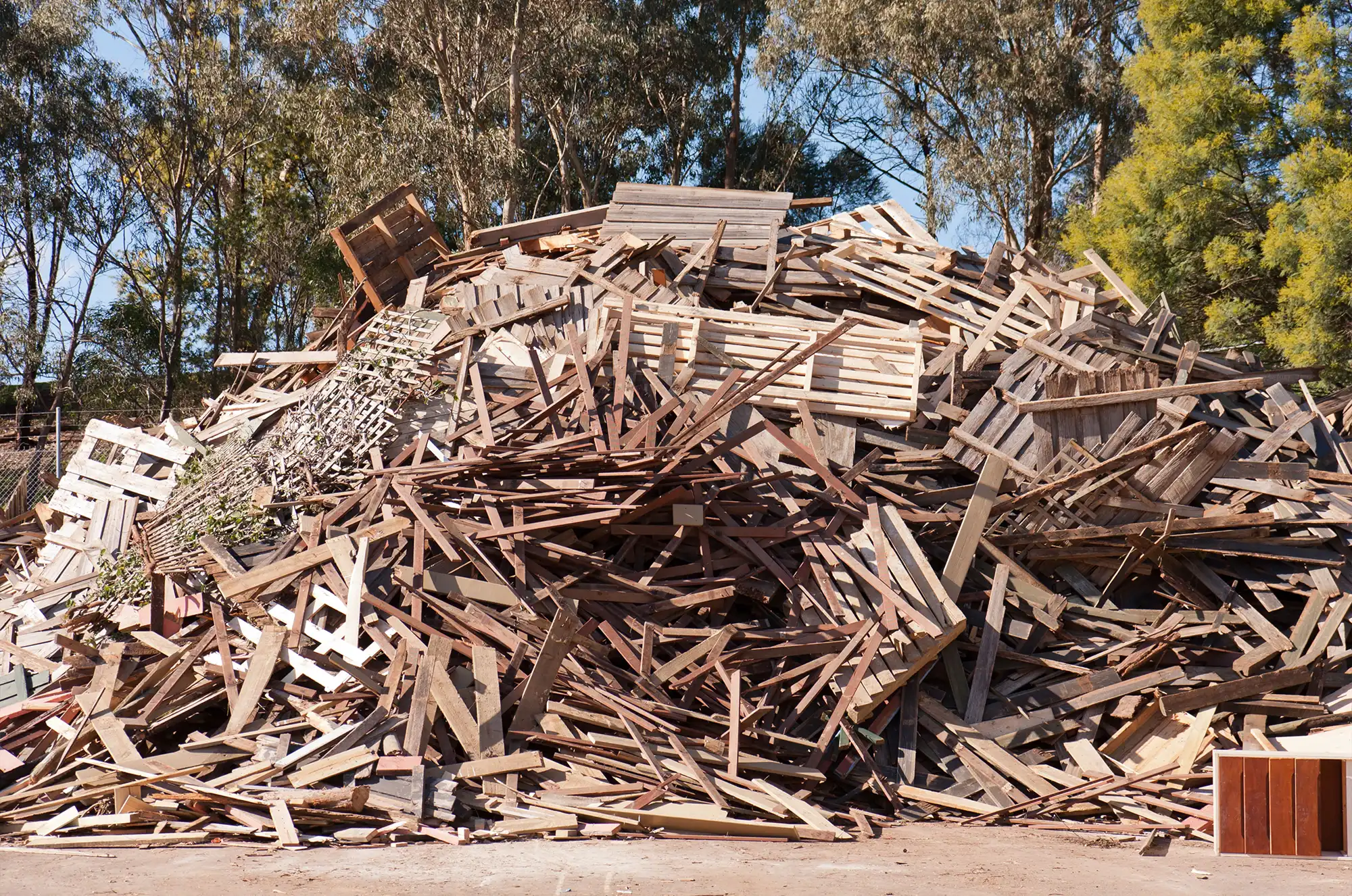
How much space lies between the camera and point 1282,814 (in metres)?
6.28

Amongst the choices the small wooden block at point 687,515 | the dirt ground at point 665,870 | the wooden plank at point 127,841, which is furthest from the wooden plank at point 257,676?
the small wooden block at point 687,515

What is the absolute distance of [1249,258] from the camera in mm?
23188

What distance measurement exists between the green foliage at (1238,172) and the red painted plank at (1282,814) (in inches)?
703

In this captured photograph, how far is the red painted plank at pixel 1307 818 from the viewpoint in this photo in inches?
245

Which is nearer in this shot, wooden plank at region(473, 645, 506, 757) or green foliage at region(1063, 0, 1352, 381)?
wooden plank at region(473, 645, 506, 757)

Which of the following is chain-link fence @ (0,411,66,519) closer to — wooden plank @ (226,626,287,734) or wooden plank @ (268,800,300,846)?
wooden plank @ (226,626,287,734)

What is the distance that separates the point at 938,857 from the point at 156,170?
3383cm

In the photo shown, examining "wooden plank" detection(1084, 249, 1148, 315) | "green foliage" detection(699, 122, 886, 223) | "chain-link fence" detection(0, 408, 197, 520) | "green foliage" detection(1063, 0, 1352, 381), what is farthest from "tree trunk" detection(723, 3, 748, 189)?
"wooden plank" detection(1084, 249, 1148, 315)

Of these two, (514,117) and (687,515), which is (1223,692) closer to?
(687,515)

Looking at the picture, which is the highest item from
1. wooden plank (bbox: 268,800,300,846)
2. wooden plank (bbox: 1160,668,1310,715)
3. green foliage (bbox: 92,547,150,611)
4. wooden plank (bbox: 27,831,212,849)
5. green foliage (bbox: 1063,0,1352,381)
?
green foliage (bbox: 1063,0,1352,381)

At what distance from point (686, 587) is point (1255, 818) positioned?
3901 mm

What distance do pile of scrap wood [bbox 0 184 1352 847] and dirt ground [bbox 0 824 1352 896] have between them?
0.28m

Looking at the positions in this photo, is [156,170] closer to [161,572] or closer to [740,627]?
[161,572]

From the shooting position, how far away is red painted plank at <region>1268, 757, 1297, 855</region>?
625 cm
